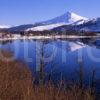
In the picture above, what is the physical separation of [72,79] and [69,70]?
4.95 m

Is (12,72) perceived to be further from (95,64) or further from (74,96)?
(95,64)

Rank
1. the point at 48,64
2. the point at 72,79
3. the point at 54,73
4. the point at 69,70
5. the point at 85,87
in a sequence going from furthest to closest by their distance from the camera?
1. the point at 48,64
2. the point at 69,70
3. the point at 54,73
4. the point at 72,79
5. the point at 85,87

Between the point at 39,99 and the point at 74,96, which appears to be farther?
the point at 74,96

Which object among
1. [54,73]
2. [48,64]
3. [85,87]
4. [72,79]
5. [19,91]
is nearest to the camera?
[19,91]

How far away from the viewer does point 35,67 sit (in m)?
30.2

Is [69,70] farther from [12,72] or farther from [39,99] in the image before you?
[39,99]

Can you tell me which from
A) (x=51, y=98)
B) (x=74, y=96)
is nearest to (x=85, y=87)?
(x=74, y=96)

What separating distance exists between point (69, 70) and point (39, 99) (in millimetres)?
15663

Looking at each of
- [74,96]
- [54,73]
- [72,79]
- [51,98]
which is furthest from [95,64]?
[51,98]

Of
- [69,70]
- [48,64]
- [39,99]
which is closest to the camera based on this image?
[39,99]

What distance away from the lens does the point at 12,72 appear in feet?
78.3

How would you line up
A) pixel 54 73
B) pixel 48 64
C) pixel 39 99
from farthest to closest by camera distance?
pixel 48 64 < pixel 54 73 < pixel 39 99

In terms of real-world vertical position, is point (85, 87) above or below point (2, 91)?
below

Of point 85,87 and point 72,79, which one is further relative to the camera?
point 72,79
